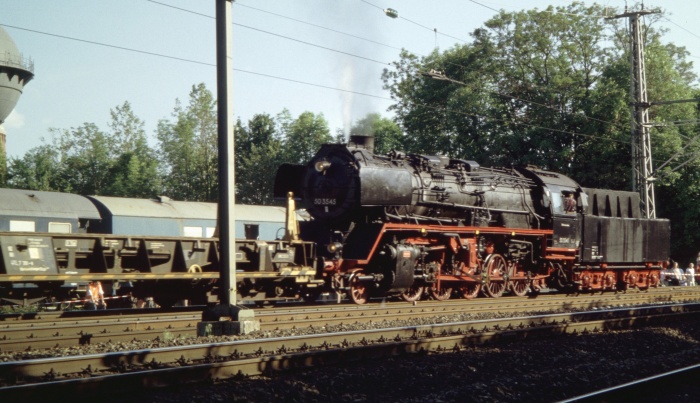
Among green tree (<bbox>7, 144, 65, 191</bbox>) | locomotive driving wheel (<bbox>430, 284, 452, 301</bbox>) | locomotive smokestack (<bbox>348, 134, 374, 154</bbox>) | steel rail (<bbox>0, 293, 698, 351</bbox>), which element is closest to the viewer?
steel rail (<bbox>0, 293, 698, 351</bbox>)

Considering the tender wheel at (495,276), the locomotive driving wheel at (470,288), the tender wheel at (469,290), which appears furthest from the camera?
the tender wheel at (495,276)

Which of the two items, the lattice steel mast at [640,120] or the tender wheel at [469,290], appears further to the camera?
the lattice steel mast at [640,120]

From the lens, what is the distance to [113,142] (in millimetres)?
62062

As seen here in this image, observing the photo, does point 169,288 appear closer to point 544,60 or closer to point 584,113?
point 584,113

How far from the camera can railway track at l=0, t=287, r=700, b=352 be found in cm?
1014

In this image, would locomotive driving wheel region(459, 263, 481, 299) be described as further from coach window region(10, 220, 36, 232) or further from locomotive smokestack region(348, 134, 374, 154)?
coach window region(10, 220, 36, 232)

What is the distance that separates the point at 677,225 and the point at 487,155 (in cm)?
1026

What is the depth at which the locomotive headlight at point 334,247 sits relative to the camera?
629 inches

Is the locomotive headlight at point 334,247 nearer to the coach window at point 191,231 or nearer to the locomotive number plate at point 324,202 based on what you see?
the locomotive number plate at point 324,202

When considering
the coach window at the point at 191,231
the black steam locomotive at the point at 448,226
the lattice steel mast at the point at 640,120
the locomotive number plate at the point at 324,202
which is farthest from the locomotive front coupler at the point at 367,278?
the lattice steel mast at the point at 640,120

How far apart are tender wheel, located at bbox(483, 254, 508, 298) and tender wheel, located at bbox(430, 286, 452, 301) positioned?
3.61ft

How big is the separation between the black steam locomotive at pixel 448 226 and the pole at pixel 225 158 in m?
4.50

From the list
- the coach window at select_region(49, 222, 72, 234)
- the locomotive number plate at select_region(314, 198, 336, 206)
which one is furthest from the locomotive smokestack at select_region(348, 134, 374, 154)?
the coach window at select_region(49, 222, 72, 234)

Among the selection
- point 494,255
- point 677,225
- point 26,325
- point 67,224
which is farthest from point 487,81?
point 26,325
